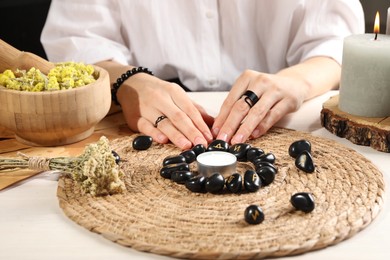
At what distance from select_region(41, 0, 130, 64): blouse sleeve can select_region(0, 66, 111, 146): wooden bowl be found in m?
0.47

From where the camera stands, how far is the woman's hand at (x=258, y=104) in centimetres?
129

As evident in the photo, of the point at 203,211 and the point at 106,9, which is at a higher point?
the point at 106,9

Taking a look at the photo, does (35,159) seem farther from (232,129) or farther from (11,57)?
(232,129)

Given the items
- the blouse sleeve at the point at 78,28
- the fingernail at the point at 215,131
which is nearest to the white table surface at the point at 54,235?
the fingernail at the point at 215,131

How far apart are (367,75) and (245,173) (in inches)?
17.0

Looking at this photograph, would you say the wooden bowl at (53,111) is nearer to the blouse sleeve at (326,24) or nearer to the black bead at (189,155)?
the black bead at (189,155)

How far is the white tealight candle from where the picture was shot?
107 cm

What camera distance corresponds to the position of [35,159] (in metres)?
1.11

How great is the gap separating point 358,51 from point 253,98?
0.25m

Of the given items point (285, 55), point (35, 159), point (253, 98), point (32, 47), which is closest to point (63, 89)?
point (35, 159)

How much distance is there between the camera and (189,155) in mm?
1149

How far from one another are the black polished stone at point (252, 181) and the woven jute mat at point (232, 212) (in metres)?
0.01

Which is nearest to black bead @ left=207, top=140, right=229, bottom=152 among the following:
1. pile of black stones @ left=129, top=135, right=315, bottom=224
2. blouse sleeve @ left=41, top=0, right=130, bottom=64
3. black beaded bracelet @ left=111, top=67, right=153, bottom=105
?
pile of black stones @ left=129, top=135, right=315, bottom=224

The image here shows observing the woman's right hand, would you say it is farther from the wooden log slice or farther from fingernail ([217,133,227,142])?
the wooden log slice
